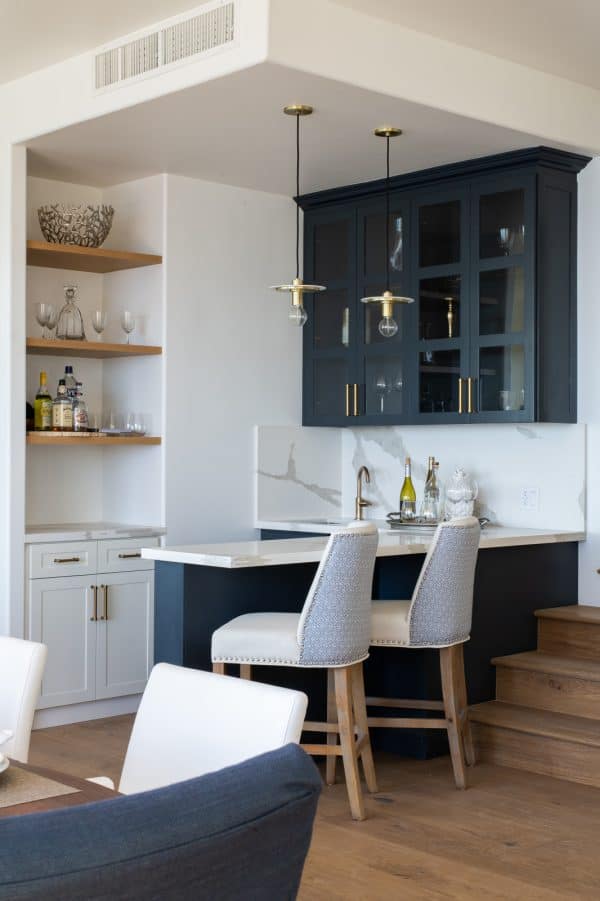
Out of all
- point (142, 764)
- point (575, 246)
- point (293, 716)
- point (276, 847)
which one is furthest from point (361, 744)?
point (276, 847)

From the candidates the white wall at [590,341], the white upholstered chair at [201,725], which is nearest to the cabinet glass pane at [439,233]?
the white wall at [590,341]

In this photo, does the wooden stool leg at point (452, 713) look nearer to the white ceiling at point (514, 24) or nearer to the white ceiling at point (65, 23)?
the white ceiling at point (514, 24)

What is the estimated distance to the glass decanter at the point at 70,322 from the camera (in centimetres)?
528

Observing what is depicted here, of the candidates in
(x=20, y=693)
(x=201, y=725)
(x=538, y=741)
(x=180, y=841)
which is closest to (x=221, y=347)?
(x=538, y=741)

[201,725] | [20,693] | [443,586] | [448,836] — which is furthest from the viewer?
[443,586]

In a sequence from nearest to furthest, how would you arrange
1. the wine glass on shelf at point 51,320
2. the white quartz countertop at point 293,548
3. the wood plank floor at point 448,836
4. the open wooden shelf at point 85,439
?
the wood plank floor at point 448,836 < the white quartz countertop at point 293,548 < the open wooden shelf at point 85,439 < the wine glass on shelf at point 51,320

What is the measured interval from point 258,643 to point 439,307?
2.12 m

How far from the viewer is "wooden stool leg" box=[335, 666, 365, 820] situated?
3689 mm

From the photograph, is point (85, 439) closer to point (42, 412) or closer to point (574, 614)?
point (42, 412)

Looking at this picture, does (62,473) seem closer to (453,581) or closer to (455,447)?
(455,447)

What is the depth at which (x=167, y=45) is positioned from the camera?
4.06 meters

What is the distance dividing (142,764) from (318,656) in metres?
1.69

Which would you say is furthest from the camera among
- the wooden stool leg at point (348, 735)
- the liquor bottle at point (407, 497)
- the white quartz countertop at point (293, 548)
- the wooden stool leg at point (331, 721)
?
the liquor bottle at point (407, 497)

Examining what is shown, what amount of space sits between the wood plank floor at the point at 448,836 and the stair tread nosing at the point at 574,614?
0.74 metres
